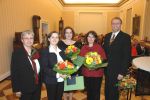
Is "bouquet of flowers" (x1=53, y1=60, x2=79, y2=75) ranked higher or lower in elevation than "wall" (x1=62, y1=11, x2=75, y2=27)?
lower

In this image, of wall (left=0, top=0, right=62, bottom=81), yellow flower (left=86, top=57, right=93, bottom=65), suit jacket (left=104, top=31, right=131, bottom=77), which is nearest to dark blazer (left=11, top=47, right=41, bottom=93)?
yellow flower (left=86, top=57, right=93, bottom=65)

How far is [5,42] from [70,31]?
2.44m

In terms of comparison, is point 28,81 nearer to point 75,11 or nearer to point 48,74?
point 48,74

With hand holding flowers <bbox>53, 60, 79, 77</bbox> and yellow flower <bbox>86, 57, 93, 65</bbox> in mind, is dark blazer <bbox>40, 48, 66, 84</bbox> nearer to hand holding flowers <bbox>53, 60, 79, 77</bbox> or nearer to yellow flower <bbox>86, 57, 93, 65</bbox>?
hand holding flowers <bbox>53, 60, 79, 77</bbox>

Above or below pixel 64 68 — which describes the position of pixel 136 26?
above

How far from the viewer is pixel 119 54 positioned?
99.0 inches

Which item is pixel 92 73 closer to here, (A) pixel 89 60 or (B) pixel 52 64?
(A) pixel 89 60

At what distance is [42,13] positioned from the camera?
743 centimetres

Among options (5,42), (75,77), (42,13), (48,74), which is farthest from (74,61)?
(42,13)

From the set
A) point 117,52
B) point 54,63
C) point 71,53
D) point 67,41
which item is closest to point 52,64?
point 54,63

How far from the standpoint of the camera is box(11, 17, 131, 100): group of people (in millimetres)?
1840

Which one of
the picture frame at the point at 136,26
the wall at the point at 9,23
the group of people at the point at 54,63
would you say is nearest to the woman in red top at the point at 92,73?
the group of people at the point at 54,63

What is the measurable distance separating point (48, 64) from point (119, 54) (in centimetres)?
112

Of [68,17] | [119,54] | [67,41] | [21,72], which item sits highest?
[68,17]
